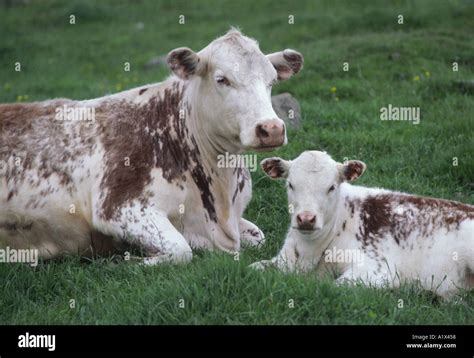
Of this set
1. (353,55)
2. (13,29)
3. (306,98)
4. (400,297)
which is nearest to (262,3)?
(13,29)

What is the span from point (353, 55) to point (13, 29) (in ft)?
36.2

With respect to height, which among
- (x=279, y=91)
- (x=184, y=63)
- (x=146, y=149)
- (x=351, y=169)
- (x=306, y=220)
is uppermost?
(x=279, y=91)

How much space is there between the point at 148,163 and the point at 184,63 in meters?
1.06

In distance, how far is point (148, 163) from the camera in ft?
29.2

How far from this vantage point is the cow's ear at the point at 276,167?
867cm
